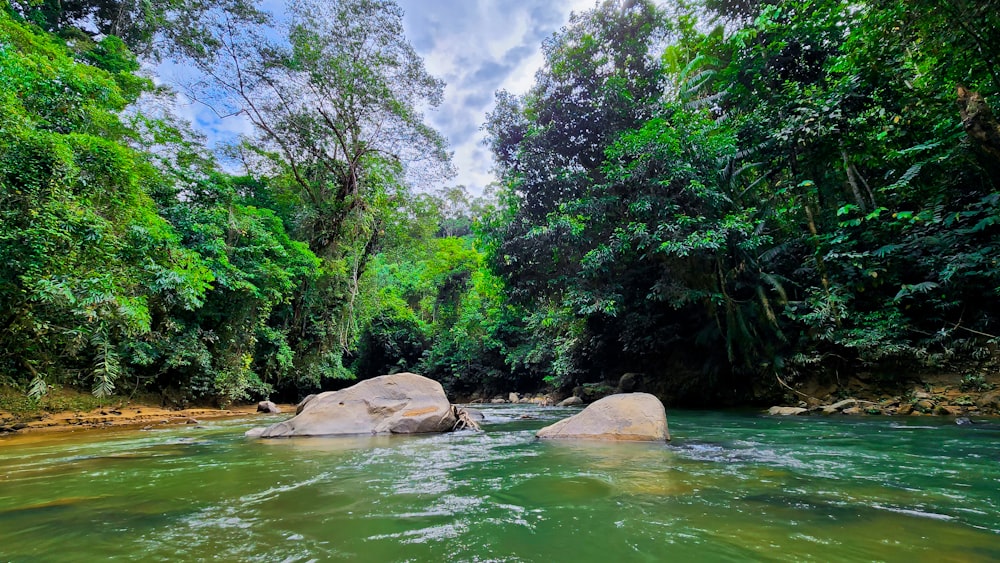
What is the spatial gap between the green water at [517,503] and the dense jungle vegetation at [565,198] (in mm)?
3949

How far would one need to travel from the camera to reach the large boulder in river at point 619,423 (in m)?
5.23

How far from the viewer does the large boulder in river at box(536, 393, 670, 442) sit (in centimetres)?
523

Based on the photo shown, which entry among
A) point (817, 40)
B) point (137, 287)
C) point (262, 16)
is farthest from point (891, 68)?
point (262, 16)

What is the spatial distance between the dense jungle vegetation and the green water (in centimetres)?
395

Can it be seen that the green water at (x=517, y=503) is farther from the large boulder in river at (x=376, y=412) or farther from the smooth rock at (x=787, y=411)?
the smooth rock at (x=787, y=411)

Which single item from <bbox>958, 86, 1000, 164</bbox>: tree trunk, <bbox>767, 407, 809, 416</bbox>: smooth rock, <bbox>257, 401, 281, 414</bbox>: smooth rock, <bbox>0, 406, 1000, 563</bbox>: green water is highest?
<bbox>958, 86, 1000, 164</bbox>: tree trunk

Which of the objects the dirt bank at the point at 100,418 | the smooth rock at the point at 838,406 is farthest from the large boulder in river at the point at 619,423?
the dirt bank at the point at 100,418

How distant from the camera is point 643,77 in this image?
1281 centimetres

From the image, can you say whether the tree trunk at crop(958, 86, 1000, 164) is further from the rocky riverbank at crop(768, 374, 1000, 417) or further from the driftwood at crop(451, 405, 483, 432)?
the driftwood at crop(451, 405, 483, 432)

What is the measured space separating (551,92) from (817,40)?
22.2 ft

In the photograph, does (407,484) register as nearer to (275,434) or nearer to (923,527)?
(923,527)

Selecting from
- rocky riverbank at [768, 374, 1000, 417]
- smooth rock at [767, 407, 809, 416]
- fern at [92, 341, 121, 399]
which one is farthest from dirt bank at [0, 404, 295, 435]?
rocky riverbank at [768, 374, 1000, 417]

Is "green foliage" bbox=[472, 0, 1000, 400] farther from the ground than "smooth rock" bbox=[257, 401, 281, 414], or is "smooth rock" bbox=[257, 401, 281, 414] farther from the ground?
"green foliage" bbox=[472, 0, 1000, 400]

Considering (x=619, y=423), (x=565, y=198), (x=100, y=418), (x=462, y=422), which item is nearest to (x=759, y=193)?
(x=565, y=198)
